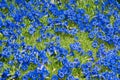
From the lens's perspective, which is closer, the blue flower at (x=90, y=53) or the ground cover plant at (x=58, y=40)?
the ground cover plant at (x=58, y=40)

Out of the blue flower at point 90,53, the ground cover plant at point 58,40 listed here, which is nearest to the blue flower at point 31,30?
the ground cover plant at point 58,40

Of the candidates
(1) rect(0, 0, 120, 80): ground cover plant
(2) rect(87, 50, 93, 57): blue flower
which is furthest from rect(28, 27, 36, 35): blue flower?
(2) rect(87, 50, 93, 57): blue flower

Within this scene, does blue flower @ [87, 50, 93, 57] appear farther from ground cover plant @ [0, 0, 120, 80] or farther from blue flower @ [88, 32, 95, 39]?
blue flower @ [88, 32, 95, 39]

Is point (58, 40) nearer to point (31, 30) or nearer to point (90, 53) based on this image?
point (31, 30)

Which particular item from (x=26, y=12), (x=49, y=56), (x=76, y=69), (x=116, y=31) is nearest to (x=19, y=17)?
(x=26, y=12)

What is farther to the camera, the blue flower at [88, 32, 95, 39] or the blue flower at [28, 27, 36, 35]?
the blue flower at [88, 32, 95, 39]

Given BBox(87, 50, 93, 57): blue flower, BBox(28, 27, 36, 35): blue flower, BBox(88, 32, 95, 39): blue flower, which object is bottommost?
BBox(87, 50, 93, 57): blue flower

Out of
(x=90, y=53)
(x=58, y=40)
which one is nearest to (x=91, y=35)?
(x=90, y=53)

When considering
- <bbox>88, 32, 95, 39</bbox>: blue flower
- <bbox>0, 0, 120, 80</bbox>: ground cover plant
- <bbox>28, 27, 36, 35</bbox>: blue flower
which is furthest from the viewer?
<bbox>88, 32, 95, 39</bbox>: blue flower

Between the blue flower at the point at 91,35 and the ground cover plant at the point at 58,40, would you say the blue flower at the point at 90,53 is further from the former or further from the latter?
the blue flower at the point at 91,35
